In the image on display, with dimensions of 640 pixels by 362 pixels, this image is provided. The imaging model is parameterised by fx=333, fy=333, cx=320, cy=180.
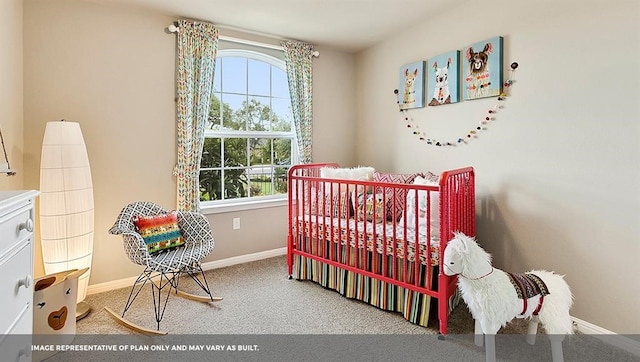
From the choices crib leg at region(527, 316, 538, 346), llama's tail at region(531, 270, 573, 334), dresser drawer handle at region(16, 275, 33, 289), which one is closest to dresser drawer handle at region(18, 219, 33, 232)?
dresser drawer handle at region(16, 275, 33, 289)

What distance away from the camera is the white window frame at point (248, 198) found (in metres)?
3.24

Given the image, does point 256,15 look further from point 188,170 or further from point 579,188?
point 579,188

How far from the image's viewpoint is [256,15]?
2.94 metres

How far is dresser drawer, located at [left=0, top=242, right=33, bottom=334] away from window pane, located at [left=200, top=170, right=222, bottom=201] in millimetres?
1979

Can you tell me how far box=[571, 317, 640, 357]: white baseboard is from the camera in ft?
6.07

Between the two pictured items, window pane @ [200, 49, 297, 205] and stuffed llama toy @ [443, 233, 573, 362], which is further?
window pane @ [200, 49, 297, 205]

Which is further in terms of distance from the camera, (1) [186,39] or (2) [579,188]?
(1) [186,39]

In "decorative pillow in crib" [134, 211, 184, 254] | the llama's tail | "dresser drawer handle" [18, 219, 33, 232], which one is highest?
"dresser drawer handle" [18, 219, 33, 232]

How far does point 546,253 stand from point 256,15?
9.64 feet

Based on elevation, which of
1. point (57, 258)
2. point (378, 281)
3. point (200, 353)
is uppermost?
point (57, 258)

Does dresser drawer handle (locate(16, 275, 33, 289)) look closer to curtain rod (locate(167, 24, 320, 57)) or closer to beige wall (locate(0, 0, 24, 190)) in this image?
beige wall (locate(0, 0, 24, 190))

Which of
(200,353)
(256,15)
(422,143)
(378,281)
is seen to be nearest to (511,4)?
(422,143)

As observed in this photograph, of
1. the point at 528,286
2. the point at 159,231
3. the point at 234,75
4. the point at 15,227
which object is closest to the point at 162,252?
the point at 159,231

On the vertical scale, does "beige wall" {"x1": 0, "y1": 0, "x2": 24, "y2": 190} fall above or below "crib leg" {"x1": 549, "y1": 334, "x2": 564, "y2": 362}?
above
